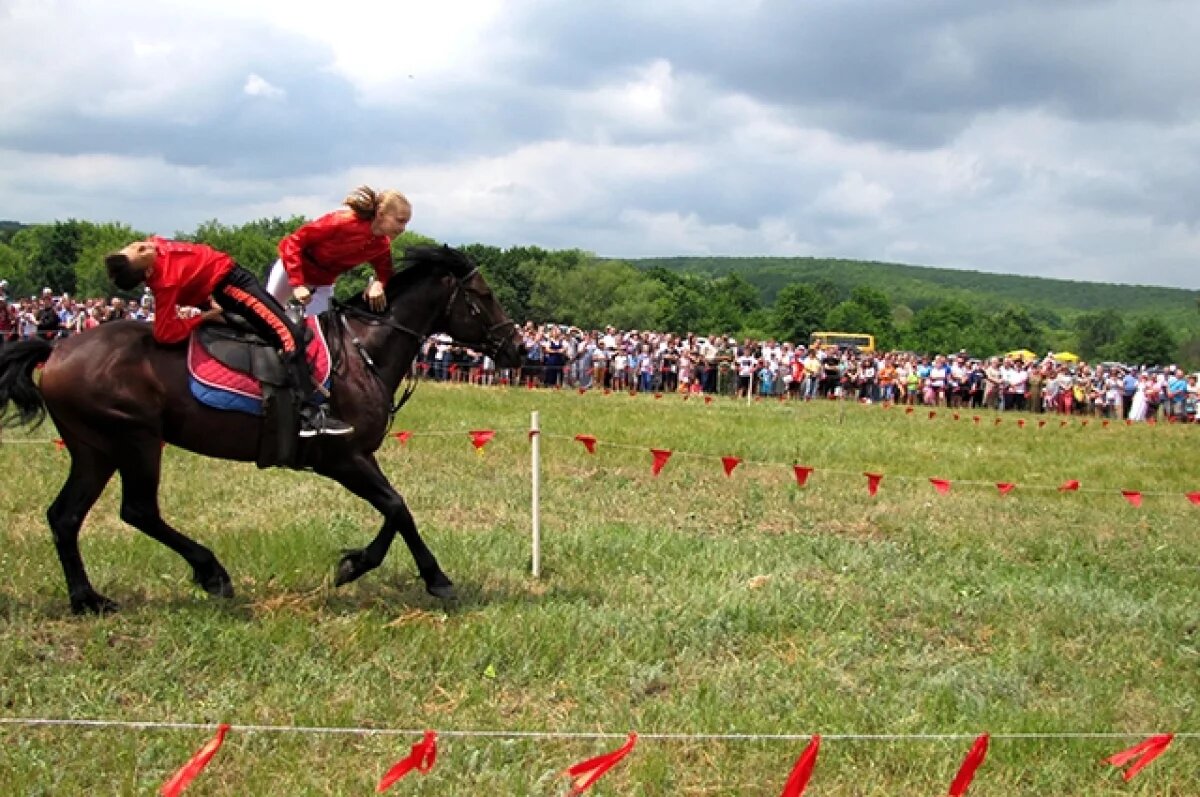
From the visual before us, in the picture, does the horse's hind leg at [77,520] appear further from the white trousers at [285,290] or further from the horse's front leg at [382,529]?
the white trousers at [285,290]

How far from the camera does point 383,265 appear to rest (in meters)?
7.88

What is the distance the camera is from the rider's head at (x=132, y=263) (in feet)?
21.7

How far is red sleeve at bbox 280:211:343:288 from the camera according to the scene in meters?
7.38

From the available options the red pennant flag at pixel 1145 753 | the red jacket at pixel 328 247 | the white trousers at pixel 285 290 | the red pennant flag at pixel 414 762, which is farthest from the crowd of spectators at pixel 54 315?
the red pennant flag at pixel 1145 753

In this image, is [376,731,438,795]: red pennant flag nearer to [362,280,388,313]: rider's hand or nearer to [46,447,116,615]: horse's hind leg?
[46,447,116,615]: horse's hind leg

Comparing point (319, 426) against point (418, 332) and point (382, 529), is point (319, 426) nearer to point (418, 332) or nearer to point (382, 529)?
point (382, 529)

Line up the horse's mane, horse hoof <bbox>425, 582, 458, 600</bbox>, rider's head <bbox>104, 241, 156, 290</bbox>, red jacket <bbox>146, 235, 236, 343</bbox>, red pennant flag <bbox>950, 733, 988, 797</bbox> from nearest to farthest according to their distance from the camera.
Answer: red pennant flag <bbox>950, 733, 988, 797</bbox> → rider's head <bbox>104, 241, 156, 290</bbox> → red jacket <bbox>146, 235, 236, 343</bbox> → horse hoof <bbox>425, 582, 458, 600</bbox> → the horse's mane

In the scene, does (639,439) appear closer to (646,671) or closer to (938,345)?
(646,671)

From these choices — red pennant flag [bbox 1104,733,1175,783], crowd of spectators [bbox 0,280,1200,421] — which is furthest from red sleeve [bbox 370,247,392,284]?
crowd of spectators [bbox 0,280,1200,421]

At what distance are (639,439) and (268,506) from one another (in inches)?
278

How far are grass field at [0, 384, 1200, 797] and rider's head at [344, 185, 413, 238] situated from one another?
2.49 meters

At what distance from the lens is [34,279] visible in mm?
109938

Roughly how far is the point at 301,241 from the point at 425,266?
0.96m

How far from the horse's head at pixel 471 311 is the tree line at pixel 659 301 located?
91.3 m
